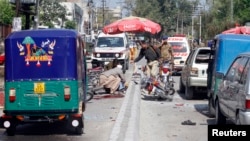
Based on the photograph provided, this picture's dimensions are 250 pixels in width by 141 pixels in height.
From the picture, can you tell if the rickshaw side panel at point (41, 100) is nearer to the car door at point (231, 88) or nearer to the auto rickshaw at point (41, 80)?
the auto rickshaw at point (41, 80)

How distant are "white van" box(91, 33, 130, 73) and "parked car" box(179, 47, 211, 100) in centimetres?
1387

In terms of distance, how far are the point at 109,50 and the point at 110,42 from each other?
944 millimetres

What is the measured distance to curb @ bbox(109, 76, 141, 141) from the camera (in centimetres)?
1347

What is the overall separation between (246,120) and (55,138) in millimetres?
4248

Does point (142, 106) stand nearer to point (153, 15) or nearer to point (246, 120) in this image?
point (246, 120)

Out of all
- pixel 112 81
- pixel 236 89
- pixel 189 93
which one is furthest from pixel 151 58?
pixel 236 89

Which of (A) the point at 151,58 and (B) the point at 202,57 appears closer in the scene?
(B) the point at 202,57

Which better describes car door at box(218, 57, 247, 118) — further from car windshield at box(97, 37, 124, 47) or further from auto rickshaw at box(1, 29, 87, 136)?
car windshield at box(97, 37, 124, 47)

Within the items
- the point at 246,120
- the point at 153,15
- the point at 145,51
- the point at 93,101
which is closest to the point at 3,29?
the point at 145,51

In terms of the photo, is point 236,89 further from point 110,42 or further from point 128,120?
point 110,42

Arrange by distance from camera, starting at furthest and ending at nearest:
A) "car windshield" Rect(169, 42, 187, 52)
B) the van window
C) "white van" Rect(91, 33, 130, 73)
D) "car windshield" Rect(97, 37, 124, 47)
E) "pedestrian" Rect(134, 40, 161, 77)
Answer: "car windshield" Rect(97, 37, 124, 47) < "white van" Rect(91, 33, 130, 73) < "car windshield" Rect(169, 42, 187, 52) < "pedestrian" Rect(134, 40, 161, 77) < the van window

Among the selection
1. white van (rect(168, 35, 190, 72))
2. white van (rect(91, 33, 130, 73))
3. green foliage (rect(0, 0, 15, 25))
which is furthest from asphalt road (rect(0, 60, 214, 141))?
green foliage (rect(0, 0, 15, 25))

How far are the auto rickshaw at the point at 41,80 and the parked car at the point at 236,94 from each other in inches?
117

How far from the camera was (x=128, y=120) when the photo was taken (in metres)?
16.1
